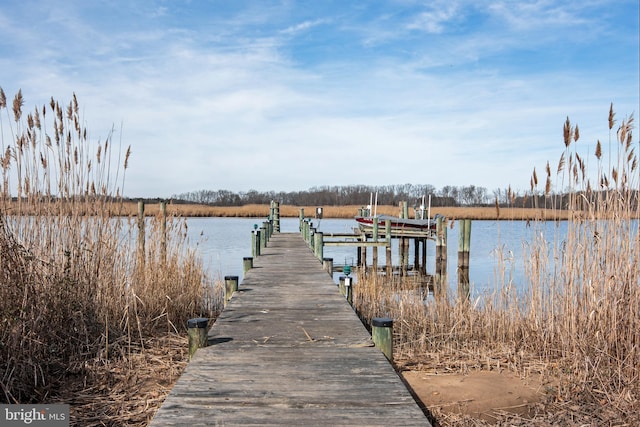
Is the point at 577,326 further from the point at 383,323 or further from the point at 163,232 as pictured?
the point at 163,232

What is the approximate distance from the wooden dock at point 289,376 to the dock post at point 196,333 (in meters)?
0.09

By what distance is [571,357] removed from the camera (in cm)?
529

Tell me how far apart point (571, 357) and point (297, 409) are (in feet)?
10.9

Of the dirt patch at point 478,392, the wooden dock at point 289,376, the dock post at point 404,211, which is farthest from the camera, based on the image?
the dock post at point 404,211

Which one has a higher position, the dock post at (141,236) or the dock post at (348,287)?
the dock post at (141,236)

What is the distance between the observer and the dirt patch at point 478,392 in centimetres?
502

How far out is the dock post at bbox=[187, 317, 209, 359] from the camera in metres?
4.49

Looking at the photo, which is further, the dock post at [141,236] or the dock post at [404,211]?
the dock post at [404,211]

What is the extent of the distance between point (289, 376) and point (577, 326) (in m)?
3.16

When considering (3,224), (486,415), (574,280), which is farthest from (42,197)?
(574,280)

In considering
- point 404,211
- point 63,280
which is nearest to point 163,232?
point 63,280

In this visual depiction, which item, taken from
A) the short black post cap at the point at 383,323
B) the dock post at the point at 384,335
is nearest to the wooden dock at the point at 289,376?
the dock post at the point at 384,335

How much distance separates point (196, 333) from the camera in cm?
452

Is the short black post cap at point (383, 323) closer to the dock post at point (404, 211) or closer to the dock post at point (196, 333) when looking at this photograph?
the dock post at point (196, 333)
